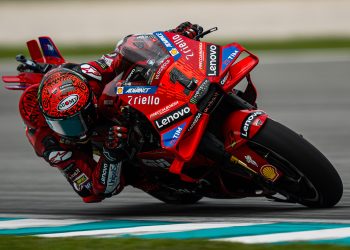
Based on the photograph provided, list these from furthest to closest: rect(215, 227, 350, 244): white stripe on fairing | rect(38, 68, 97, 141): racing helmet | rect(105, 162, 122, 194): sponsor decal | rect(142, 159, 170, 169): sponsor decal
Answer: rect(105, 162, 122, 194): sponsor decal, rect(142, 159, 170, 169): sponsor decal, rect(38, 68, 97, 141): racing helmet, rect(215, 227, 350, 244): white stripe on fairing

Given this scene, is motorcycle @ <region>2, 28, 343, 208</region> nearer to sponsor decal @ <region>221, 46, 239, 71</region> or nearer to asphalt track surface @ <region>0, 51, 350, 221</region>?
sponsor decal @ <region>221, 46, 239, 71</region>

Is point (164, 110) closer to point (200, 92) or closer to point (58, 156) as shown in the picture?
point (200, 92)

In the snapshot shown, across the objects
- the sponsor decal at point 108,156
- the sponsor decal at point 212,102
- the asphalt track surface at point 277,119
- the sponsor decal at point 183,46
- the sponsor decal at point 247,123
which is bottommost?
the asphalt track surface at point 277,119

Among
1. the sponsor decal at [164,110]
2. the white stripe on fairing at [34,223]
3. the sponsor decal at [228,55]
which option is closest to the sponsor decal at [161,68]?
the sponsor decal at [164,110]

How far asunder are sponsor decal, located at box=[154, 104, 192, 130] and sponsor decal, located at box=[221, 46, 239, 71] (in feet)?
1.23

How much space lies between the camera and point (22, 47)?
20.6 meters

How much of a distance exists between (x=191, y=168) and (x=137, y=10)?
17236mm

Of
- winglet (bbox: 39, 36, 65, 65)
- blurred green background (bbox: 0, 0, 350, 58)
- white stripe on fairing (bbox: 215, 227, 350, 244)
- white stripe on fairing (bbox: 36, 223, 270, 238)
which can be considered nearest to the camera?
white stripe on fairing (bbox: 215, 227, 350, 244)

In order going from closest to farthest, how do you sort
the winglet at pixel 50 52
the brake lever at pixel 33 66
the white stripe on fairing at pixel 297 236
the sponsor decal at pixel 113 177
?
1. the white stripe on fairing at pixel 297 236
2. the sponsor decal at pixel 113 177
3. the brake lever at pixel 33 66
4. the winglet at pixel 50 52

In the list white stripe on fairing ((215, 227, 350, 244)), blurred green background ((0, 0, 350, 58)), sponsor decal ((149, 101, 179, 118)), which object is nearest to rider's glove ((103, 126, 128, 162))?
sponsor decal ((149, 101, 179, 118))

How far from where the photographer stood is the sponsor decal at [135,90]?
240 inches

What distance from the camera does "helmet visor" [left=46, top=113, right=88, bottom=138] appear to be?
6.18 meters

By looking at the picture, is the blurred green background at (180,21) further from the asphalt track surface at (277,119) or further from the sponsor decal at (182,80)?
the sponsor decal at (182,80)

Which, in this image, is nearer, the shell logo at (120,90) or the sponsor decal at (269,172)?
the sponsor decal at (269,172)
